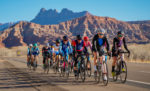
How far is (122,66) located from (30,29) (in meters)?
190

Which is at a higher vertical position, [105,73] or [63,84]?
[105,73]

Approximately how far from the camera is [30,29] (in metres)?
194

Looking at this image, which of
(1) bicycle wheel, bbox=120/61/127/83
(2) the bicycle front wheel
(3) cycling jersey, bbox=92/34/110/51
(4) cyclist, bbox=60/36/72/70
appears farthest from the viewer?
(4) cyclist, bbox=60/36/72/70

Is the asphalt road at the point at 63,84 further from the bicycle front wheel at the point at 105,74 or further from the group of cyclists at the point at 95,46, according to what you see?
the group of cyclists at the point at 95,46

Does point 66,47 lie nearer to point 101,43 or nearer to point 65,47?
point 65,47

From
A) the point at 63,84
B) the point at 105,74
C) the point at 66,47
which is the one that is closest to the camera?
the point at 105,74

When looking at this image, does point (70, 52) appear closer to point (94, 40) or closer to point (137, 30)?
point (94, 40)

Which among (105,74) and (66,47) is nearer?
(105,74)

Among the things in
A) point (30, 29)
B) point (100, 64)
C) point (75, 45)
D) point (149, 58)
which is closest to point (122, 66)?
point (100, 64)

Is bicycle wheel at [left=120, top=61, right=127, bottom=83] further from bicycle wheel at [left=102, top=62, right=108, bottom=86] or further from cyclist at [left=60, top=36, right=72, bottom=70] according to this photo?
cyclist at [left=60, top=36, right=72, bottom=70]

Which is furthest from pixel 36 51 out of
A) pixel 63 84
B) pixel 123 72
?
pixel 123 72

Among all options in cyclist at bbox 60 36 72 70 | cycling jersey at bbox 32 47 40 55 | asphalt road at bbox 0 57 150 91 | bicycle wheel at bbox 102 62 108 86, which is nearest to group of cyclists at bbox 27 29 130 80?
cyclist at bbox 60 36 72 70

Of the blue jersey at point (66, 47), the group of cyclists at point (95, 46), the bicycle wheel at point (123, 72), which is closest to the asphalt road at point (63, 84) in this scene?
the bicycle wheel at point (123, 72)

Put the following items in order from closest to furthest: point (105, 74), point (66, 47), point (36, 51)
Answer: point (105, 74), point (66, 47), point (36, 51)
